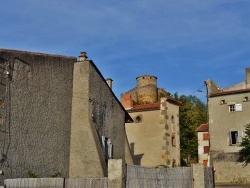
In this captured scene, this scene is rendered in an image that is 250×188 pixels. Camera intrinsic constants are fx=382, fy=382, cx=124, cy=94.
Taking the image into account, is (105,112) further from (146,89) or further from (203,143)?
(146,89)

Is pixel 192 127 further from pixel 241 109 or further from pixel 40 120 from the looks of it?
pixel 40 120

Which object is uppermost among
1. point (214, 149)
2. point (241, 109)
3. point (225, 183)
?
point (241, 109)

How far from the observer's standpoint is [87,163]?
18.5 metres

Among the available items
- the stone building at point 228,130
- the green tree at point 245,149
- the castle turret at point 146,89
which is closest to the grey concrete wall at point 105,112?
the stone building at point 228,130

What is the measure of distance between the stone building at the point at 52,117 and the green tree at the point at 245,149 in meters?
13.8

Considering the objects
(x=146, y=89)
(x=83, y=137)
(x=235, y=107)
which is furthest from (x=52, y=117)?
(x=146, y=89)

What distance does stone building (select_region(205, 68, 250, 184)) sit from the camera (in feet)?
102

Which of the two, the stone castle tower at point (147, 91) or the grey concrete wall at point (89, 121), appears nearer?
the grey concrete wall at point (89, 121)

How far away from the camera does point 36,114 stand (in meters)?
17.7

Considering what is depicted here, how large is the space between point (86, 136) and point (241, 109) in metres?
17.1

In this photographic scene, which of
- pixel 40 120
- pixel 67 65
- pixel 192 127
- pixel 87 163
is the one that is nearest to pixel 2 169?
pixel 40 120

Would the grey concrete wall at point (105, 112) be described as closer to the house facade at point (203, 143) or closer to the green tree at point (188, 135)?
the house facade at point (203, 143)

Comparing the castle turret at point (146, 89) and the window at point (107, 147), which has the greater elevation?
the castle turret at point (146, 89)

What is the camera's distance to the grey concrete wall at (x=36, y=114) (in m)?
16.4
